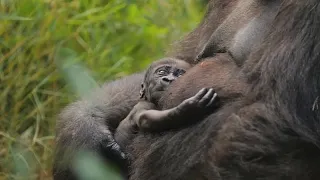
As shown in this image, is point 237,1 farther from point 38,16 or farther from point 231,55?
point 38,16

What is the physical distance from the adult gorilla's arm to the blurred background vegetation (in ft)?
1.58

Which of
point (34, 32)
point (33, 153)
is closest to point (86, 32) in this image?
point (34, 32)

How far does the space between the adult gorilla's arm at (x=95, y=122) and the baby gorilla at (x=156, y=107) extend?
6cm

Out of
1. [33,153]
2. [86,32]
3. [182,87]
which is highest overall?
[182,87]

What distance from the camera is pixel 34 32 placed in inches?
131

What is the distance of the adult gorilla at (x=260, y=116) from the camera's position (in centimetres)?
189

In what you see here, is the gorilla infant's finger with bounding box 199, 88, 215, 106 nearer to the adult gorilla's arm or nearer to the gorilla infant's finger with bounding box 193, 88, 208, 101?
the gorilla infant's finger with bounding box 193, 88, 208, 101

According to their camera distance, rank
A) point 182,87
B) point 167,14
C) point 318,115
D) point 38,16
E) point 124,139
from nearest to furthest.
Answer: point 318,115, point 182,87, point 124,139, point 38,16, point 167,14

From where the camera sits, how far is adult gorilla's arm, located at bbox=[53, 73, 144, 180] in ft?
8.05

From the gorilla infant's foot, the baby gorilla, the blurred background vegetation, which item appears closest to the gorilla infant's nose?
the baby gorilla

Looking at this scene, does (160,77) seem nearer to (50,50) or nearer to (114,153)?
(114,153)

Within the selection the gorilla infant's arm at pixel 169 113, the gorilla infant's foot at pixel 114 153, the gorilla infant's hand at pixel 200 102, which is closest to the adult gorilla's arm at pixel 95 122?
the gorilla infant's foot at pixel 114 153

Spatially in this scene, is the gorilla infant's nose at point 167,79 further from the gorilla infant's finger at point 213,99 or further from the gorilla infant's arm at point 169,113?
the gorilla infant's finger at point 213,99

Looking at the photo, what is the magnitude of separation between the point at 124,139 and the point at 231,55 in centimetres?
41
